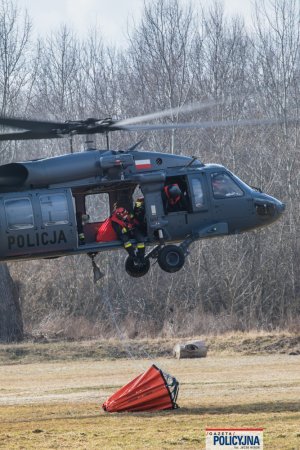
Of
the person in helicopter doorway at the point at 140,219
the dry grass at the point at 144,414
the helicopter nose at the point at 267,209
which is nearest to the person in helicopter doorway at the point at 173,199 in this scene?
the person in helicopter doorway at the point at 140,219

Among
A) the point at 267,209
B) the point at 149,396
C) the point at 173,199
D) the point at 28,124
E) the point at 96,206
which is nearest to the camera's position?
the point at 28,124

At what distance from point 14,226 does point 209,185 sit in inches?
159

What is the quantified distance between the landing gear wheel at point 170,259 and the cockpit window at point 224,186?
1465mm

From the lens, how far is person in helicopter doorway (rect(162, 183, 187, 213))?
72.3 feet

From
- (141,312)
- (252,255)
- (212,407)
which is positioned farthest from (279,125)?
(212,407)

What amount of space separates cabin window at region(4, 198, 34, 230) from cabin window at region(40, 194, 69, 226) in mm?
266

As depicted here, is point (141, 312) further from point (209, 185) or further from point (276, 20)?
point (209, 185)

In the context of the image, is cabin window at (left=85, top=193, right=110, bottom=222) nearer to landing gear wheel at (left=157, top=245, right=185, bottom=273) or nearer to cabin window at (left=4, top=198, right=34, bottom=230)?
landing gear wheel at (left=157, top=245, right=185, bottom=273)

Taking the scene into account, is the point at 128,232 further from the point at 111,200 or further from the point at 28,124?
the point at 28,124

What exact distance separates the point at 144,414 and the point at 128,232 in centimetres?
374

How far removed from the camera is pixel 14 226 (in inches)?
827

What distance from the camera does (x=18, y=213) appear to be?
68.9ft
